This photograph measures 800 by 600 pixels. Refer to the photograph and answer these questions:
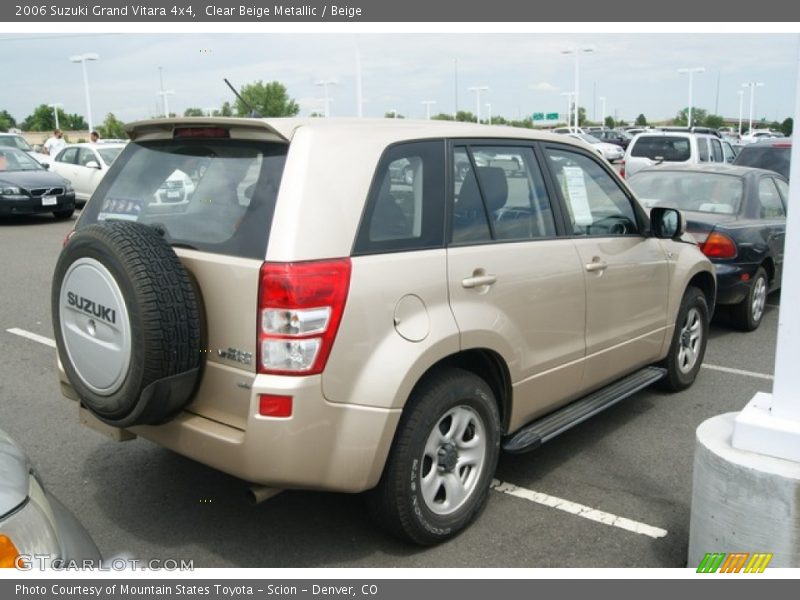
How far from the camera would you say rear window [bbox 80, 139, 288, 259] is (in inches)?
121

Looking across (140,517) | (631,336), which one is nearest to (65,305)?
(140,517)

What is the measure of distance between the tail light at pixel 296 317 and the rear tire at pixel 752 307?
18.6 ft

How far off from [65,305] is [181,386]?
0.72 m

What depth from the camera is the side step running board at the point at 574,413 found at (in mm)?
3781

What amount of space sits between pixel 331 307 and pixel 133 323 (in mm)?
760

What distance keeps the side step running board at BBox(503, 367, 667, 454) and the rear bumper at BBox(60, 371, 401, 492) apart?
0.93m

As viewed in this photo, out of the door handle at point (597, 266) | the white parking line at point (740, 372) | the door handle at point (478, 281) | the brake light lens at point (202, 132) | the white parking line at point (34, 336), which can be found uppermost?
the brake light lens at point (202, 132)

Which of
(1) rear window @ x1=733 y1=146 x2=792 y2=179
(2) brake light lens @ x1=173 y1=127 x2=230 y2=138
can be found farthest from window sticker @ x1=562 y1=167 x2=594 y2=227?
(1) rear window @ x1=733 y1=146 x2=792 y2=179

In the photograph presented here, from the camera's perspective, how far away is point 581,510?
12.5 feet

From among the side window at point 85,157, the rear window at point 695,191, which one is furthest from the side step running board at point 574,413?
the side window at point 85,157

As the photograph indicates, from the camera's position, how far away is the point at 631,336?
468 cm

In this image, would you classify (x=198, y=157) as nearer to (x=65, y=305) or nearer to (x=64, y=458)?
(x=65, y=305)

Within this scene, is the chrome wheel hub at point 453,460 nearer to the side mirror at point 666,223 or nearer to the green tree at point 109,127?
the side mirror at point 666,223

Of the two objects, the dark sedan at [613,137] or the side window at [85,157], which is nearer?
the side window at [85,157]
